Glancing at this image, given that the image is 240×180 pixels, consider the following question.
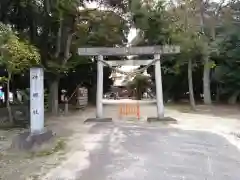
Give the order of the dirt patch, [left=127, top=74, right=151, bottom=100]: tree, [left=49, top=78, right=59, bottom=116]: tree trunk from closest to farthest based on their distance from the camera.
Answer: the dirt patch < [left=49, top=78, right=59, bottom=116]: tree trunk < [left=127, top=74, right=151, bottom=100]: tree

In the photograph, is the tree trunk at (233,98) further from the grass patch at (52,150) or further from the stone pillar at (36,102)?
the stone pillar at (36,102)

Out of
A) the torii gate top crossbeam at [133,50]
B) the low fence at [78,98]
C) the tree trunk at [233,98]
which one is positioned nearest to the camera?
the torii gate top crossbeam at [133,50]

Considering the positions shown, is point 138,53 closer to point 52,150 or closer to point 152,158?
point 52,150

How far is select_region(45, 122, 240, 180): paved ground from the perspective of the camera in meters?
6.75

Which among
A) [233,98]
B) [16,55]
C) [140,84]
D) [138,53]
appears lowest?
[233,98]

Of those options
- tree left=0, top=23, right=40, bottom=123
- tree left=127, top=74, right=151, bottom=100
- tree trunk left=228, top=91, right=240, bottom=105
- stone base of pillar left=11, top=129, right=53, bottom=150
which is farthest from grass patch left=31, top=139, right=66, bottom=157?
tree left=127, top=74, right=151, bottom=100

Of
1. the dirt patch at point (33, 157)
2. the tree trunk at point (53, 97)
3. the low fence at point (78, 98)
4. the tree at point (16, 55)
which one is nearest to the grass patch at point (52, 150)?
the dirt patch at point (33, 157)

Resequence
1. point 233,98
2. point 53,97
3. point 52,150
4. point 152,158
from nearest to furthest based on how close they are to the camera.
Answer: point 152,158, point 52,150, point 53,97, point 233,98

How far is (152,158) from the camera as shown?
26.7 ft

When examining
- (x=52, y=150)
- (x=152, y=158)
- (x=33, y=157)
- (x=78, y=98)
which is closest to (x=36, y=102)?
(x=52, y=150)

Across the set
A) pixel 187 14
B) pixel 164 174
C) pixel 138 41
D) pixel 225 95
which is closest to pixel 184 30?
pixel 187 14

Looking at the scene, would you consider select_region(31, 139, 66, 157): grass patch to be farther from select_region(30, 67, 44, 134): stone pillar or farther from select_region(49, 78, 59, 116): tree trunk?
select_region(49, 78, 59, 116): tree trunk

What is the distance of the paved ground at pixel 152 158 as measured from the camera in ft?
22.1

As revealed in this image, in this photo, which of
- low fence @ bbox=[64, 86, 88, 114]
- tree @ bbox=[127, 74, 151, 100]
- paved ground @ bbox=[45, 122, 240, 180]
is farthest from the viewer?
tree @ bbox=[127, 74, 151, 100]
